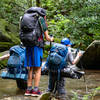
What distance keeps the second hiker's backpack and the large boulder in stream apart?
5.21 meters

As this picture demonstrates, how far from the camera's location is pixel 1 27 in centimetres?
1323

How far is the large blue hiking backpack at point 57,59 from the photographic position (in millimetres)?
4445

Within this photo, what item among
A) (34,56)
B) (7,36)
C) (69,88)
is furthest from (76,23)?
(7,36)

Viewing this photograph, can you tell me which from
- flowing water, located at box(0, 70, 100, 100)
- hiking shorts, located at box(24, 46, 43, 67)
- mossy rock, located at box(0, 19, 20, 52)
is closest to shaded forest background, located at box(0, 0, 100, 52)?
mossy rock, located at box(0, 19, 20, 52)

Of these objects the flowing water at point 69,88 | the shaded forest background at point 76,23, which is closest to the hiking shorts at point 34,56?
the flowing water at point 69,88

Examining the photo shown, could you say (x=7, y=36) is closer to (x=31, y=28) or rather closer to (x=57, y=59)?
(x=57, y=59)

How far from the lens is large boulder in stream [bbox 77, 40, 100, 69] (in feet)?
29.7

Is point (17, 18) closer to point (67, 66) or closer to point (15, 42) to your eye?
point (15, 42)

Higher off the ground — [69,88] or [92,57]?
[92,57]

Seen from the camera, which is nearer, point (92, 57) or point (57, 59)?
point (57, 59)

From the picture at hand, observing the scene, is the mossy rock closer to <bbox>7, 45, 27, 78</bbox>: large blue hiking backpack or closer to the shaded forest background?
the shaded forest background

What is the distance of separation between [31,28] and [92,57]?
20.2 ft

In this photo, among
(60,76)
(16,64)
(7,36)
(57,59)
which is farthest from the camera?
(7,36)

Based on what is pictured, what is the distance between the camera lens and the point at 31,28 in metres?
4.00
